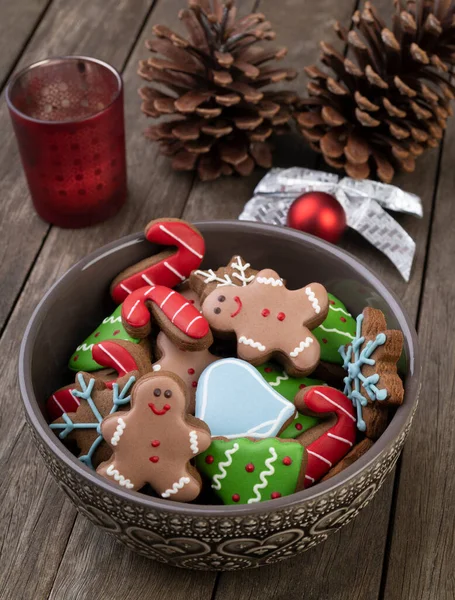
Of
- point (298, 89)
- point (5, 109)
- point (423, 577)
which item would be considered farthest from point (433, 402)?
point (5, 109)

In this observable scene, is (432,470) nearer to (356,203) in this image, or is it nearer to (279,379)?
(279,379)

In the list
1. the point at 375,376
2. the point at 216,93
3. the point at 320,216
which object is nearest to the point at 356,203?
the point at 320,216

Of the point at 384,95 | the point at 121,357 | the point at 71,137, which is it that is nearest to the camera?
the point at 121,357

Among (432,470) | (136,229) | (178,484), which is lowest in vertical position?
(432,470)

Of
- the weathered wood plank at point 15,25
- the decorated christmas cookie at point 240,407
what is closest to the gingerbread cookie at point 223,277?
the decorated christmas cookie at point 240,407

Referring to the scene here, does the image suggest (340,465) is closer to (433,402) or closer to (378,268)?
(433,402)

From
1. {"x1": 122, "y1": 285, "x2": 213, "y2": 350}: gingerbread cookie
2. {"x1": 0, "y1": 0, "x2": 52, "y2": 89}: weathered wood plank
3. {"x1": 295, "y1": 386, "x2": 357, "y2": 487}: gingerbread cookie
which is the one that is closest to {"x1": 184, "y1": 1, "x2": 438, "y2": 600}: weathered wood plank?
{"x1": 295, "y1": 386, "x2": 357, "y2": 487}: gingerbread cookie
